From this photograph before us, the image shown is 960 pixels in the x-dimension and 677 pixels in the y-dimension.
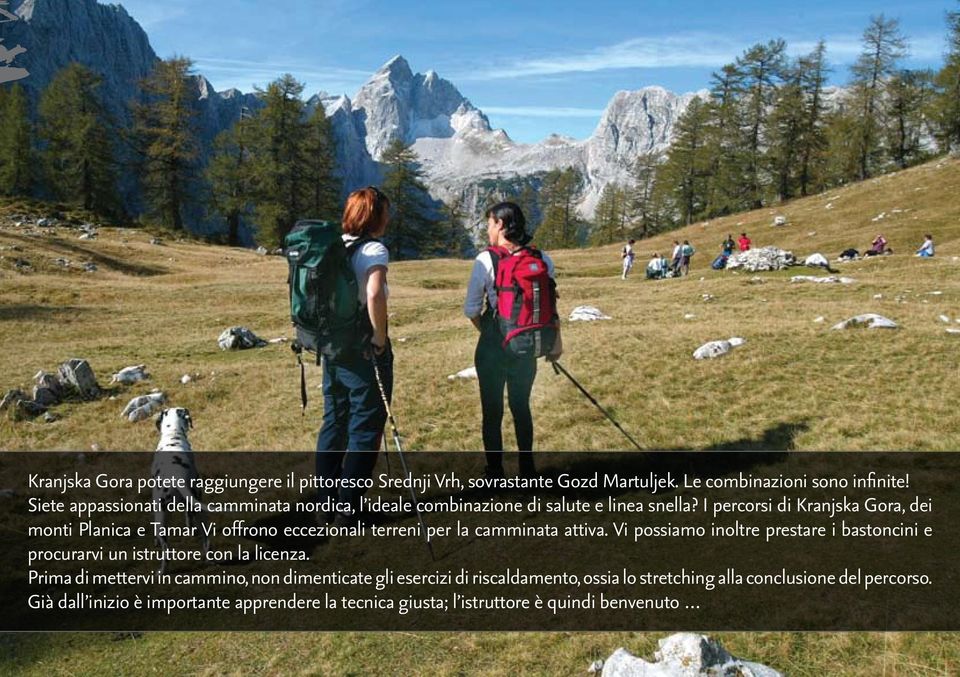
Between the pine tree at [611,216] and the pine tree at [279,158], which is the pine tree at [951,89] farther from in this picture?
the pine tree at [279,158]

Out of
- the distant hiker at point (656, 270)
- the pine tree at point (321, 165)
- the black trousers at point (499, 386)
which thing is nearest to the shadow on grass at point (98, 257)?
the pine tree at point (321, 165)

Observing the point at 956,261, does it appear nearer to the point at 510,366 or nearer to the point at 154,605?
the point at 510,366

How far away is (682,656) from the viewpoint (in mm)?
3850

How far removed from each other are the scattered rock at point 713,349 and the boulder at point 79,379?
13794 millimetres

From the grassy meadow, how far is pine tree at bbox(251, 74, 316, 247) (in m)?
28.7

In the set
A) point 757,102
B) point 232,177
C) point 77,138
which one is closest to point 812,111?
point 757,102

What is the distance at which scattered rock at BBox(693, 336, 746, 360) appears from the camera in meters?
13.5

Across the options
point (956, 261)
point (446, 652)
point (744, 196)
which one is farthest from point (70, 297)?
point (744, 196)

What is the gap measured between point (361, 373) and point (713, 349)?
31.4 ft

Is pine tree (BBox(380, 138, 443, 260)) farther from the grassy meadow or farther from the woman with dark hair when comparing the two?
the woman with dark hair

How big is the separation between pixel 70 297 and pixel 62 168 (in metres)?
54.1

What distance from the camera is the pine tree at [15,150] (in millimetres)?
64688

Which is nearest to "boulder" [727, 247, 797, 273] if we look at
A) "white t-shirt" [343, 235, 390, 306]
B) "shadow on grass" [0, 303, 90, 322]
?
"white t-shirt" [343, 235, 390, 306]

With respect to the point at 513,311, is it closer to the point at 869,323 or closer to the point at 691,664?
the point at 691,664
